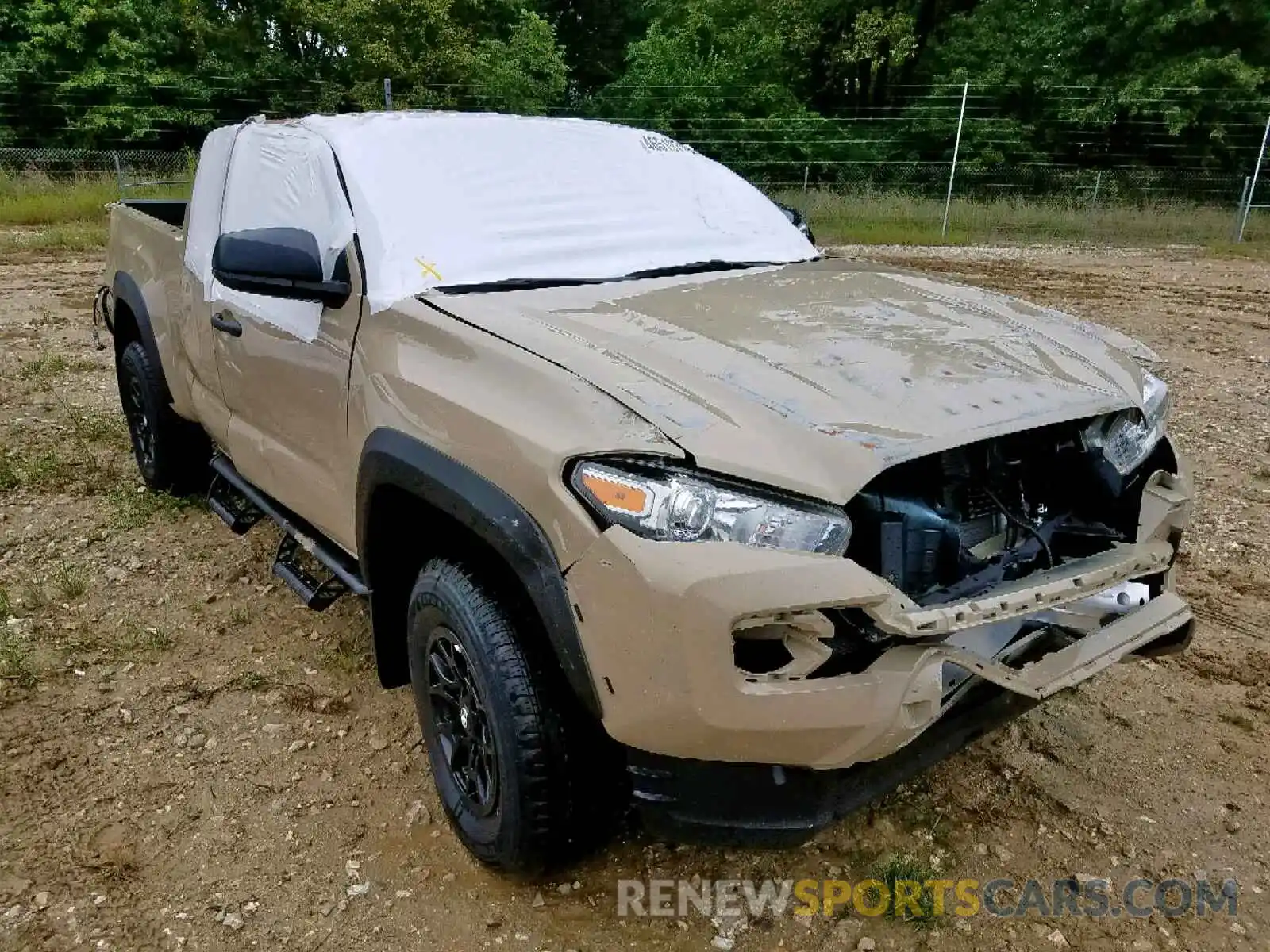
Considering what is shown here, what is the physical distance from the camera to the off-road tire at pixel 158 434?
430cm

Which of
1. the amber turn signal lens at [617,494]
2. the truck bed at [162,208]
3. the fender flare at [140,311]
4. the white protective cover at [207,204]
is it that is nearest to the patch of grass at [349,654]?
the white protective cover at [207,204]

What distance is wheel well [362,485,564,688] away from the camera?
2135mm

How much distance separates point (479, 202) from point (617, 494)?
1.46 m

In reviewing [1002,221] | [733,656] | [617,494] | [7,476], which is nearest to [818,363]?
[617,494]

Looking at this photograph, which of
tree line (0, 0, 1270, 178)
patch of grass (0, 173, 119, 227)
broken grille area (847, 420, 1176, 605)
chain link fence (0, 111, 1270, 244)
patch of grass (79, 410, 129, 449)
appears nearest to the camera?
broken grille area (847, 420, 1176, 605)

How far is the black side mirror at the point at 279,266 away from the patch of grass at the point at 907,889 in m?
2.01

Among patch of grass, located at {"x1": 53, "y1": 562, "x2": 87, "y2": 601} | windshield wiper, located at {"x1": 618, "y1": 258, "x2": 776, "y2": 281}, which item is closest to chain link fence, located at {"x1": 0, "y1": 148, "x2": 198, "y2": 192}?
patch of grass, located at {"x1": 53, "y1": 562, "x2": 87, "y2": 601}

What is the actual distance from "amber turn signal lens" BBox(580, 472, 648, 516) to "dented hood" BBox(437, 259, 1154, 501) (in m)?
0.06

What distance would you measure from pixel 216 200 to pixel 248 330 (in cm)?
81

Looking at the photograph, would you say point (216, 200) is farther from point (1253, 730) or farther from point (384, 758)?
point (1253, 730)

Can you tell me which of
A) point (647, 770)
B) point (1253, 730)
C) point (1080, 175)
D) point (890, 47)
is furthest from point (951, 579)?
point (890, 47)

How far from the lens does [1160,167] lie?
63.4 feet

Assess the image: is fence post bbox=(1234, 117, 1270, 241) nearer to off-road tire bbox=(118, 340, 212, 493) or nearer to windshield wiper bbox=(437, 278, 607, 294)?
windshield wiper bbox=(437, 278, 607, 294)

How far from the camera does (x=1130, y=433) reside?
92.4 inches
